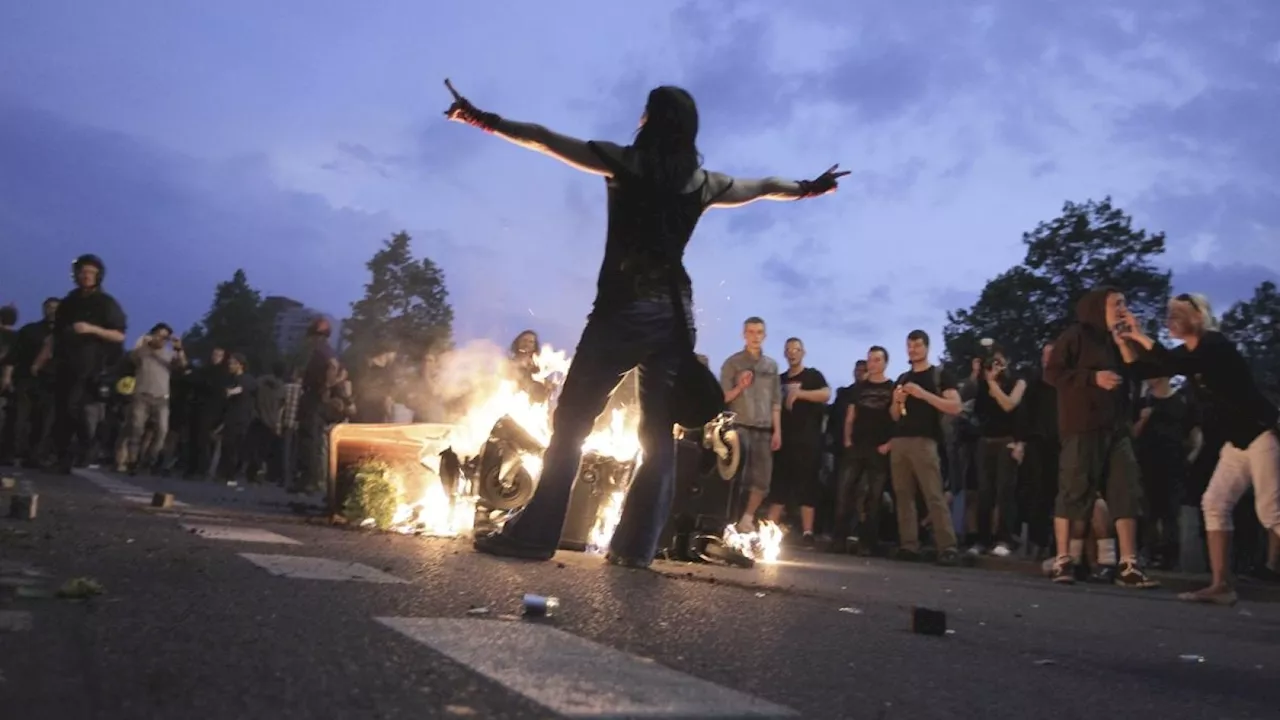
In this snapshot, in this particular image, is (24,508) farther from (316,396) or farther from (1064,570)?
(316,396)

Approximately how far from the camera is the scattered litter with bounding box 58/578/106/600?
335 centimetres

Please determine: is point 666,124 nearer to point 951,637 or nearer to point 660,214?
point 660,214

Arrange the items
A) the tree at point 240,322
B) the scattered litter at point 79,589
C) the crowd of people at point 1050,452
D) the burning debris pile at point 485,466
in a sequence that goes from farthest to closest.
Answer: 1. the tree at point 240,322
2. the crowd of people at point 1050,452
3. the burning debris pile at point 485,466
4. the scattered litter at point 79,589

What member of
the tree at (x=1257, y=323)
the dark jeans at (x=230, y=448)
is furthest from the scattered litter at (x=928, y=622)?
the tree at (x=1257, y=323)

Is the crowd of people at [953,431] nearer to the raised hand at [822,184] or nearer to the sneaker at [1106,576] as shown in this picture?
the sneaker at [1106,576]

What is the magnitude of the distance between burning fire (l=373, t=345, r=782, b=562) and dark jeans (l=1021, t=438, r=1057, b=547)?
444cm

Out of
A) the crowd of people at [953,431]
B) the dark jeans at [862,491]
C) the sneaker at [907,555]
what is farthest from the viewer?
the dark jeans at [862,491]

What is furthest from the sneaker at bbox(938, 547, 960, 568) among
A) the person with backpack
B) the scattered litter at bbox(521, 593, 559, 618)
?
the scattered litter at bbox(521, 593, 559, 618)

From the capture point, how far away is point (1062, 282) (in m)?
62.3

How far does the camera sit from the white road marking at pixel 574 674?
7.77 feet

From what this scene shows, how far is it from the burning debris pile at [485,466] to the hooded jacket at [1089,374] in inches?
106

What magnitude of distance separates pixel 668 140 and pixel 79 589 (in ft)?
11.3

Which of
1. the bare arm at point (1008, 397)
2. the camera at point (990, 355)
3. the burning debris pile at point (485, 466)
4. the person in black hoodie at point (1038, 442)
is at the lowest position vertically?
the burning debris pile at point (485, 466)

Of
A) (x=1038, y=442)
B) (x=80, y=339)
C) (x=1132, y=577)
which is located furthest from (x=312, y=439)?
(x=1132, y=577)
